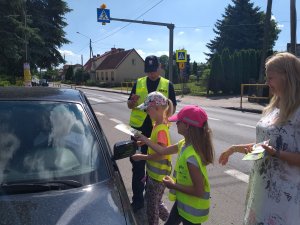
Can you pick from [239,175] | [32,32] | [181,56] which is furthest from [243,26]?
[239,175]

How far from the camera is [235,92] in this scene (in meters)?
30.8

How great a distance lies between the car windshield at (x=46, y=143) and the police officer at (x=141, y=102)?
1406 millimetres

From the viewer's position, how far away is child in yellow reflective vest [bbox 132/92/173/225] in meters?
3.54

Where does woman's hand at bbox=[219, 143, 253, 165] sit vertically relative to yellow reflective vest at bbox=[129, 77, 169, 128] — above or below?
below

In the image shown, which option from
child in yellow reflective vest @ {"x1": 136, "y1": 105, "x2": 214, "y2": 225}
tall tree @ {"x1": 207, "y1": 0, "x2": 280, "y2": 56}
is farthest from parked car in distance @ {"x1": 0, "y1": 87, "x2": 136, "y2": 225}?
tall tree @ {"x1": 207, "y1": 0, "x2": 280, "y2": 56}

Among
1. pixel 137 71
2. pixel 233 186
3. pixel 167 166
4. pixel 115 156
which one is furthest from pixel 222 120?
pixel 137 71

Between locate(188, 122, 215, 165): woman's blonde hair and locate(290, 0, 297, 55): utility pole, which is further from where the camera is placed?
locate(290, 0, 297, 55): utility pole

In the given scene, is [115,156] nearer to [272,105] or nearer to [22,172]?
[22,172]

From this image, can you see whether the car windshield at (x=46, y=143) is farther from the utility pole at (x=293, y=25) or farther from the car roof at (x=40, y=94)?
the utility pole at (x=293, y=25)

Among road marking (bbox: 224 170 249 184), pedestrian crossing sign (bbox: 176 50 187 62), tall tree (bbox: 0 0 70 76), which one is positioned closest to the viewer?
road marking (bbox: 224 170 249 184)

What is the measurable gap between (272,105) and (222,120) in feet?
38.2

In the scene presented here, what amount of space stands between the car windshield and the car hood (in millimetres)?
201

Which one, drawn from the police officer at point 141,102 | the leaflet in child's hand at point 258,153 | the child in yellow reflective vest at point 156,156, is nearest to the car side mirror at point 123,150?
the child in yellow reflective vest at point 156,156

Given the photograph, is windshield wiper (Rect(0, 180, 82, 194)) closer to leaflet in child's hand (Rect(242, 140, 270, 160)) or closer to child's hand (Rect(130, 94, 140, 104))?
leaflet in child's hand (Rect(242, 140, 270, 160))
